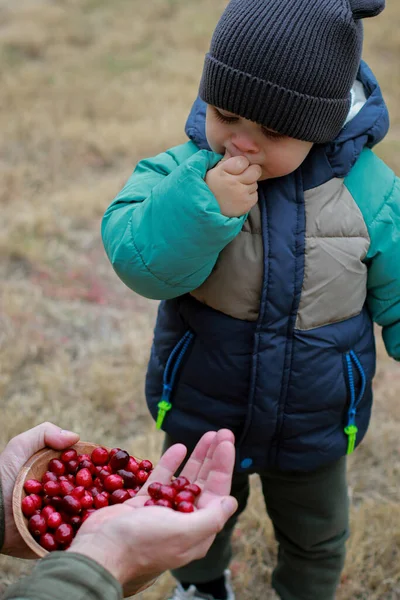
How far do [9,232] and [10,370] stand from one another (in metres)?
1.24

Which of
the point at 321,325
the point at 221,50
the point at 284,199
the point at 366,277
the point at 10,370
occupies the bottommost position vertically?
the point at 10,370

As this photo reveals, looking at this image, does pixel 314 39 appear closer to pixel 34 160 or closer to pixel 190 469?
pixel 190 469

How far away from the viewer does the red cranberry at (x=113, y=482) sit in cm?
167

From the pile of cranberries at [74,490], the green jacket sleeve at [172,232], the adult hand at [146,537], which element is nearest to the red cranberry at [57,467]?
the pile of cranberries at [74,490]

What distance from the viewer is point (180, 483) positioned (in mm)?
1551

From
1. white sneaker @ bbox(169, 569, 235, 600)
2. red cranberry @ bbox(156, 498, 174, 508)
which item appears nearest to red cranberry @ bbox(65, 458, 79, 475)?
red cranberry @ bbox(156, 498, 174, 508)

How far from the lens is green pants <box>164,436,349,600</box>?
6.53 ft

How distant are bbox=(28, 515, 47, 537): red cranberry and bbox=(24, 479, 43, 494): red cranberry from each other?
3.3 inches

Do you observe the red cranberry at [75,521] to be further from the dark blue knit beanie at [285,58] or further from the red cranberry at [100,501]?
the dark blue knit beanie at [285,58]

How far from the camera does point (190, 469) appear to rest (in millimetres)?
1656

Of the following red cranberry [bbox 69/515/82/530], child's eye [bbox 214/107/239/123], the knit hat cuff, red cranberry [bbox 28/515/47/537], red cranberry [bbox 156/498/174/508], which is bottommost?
red cranberry [bbox 69/515/82/530]

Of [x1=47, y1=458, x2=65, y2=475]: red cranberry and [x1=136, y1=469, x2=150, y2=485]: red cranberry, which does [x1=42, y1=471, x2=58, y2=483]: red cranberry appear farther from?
[x1=136, y1=469, x2=150, y2=485]: red cranberry

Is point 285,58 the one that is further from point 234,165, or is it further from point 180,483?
point 180,483

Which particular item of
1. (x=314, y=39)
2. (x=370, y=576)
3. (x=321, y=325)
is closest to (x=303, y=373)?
(x=321, y=325)
